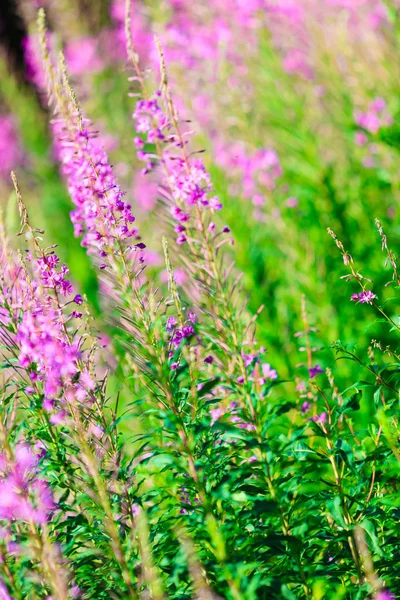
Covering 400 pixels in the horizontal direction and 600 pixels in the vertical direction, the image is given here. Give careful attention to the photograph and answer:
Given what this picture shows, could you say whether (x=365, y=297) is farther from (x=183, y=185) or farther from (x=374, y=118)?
(x=374, y=118)

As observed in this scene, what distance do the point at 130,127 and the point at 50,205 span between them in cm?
152

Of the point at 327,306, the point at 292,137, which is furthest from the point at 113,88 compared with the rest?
the point at 327,306

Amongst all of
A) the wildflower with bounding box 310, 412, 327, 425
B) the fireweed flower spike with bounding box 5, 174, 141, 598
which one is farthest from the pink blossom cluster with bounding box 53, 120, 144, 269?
the wildflower with bounding box 310, 412, 327, 425

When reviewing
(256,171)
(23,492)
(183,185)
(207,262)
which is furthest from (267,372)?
(256,171)

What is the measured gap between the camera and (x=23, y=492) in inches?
66.0

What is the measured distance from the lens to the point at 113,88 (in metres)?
8.84

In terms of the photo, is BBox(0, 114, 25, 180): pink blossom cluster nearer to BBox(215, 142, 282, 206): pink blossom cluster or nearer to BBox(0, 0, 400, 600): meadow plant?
BBox(215, 142, 282, 206): pink blossom cluster

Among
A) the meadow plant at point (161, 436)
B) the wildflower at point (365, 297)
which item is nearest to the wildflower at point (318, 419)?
the meadow plant at point (161, 436)

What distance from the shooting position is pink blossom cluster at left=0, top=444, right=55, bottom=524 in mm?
1641

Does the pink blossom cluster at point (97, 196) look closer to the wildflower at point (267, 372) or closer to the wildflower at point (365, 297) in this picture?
the wildflower at point (365, 297)

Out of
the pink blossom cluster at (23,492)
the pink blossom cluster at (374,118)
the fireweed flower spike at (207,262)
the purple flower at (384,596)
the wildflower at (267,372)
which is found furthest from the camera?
the pink blossom cluster at (374,118)

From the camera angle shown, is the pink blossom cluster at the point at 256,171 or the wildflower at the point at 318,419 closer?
the wildflower at the point at 318,419

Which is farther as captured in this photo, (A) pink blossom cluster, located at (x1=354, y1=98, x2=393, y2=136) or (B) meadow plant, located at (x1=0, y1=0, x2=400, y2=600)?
(A) pink blossom cluster, located at (x1=354, y1=98, x2=393, y2=136)

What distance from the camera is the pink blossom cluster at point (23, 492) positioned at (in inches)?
64.6
